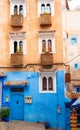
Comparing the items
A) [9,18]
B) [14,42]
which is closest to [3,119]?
[14,42]

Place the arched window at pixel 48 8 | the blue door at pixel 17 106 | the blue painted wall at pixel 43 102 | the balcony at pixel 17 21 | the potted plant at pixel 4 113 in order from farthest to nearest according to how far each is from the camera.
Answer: the arched window at pixel 48 8
the balcony at pixel 17 21
the blue door at pixel 17 106
the blue painted wall at pixel 43 102
the potted plant at pixel 4 113

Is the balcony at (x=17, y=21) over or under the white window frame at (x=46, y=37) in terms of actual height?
over

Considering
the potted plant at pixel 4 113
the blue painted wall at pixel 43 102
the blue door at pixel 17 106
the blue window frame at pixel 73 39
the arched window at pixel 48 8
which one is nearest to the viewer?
the potted plant at pixel 4 113

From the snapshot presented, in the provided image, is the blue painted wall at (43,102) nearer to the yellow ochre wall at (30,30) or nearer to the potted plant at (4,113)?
the yellow ochre wall at (30,30)

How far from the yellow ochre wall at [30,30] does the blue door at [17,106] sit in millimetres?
2391

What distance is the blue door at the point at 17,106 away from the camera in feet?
86.5

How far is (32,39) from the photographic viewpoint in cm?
2661

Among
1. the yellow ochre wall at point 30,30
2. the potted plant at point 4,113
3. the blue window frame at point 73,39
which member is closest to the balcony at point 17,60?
the yellow ochre wall at point 30,30

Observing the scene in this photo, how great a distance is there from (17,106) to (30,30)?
5.90 m

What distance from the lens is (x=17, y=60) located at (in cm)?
2620

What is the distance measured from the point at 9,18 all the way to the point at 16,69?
13.2 feet

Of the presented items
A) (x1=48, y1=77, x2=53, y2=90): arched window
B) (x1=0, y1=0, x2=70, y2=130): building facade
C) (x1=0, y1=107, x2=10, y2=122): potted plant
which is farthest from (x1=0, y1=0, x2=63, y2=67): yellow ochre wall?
(x1=0, y1=107, x2=10, y2=122): potted plant

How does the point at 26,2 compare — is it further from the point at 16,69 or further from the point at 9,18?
the point at 16,69

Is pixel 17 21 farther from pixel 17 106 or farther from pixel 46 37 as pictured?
pixel 17 106
